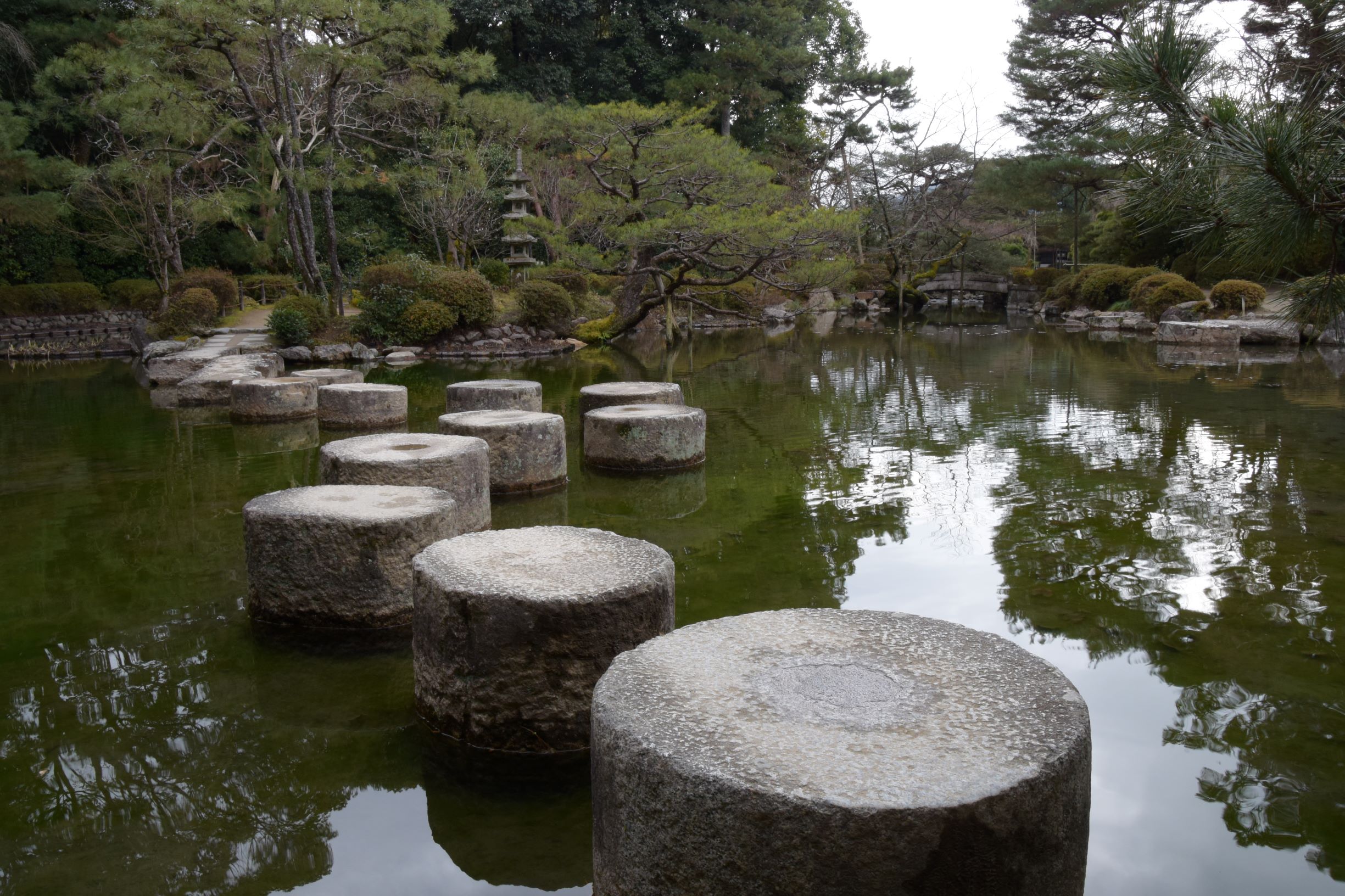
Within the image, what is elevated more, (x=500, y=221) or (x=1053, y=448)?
(x=500, y=221)

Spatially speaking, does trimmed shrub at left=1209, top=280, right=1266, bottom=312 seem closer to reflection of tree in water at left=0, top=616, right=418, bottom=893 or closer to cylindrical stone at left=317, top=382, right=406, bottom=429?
cylindrical stone at left=317, top=382, right=406, bottom=429

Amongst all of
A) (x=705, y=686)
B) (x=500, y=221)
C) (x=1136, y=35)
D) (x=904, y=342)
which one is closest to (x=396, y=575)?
(x=705, y=686)

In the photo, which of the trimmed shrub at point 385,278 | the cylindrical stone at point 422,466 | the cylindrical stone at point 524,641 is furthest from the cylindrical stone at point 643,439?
the trimmed shrub at point 385,278

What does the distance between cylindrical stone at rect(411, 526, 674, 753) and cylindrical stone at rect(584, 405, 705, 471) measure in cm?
387

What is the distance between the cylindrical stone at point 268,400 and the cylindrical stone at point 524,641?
24.4 ft

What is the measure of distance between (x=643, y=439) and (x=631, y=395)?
3.13ft

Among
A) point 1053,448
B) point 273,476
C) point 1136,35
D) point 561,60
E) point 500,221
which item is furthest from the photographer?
point 561,60

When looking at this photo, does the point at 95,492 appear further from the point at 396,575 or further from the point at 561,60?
the point at 561,60

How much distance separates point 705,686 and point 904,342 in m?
17.6

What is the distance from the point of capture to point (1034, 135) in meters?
28.4

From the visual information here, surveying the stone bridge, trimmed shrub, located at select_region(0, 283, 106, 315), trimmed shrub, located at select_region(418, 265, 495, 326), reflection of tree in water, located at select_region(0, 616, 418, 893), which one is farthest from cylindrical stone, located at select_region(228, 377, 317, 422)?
the stone bridge

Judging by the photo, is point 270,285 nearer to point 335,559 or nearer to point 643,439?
point 643,439

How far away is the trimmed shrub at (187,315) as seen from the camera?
60.0 feet

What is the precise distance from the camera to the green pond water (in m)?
2.65
